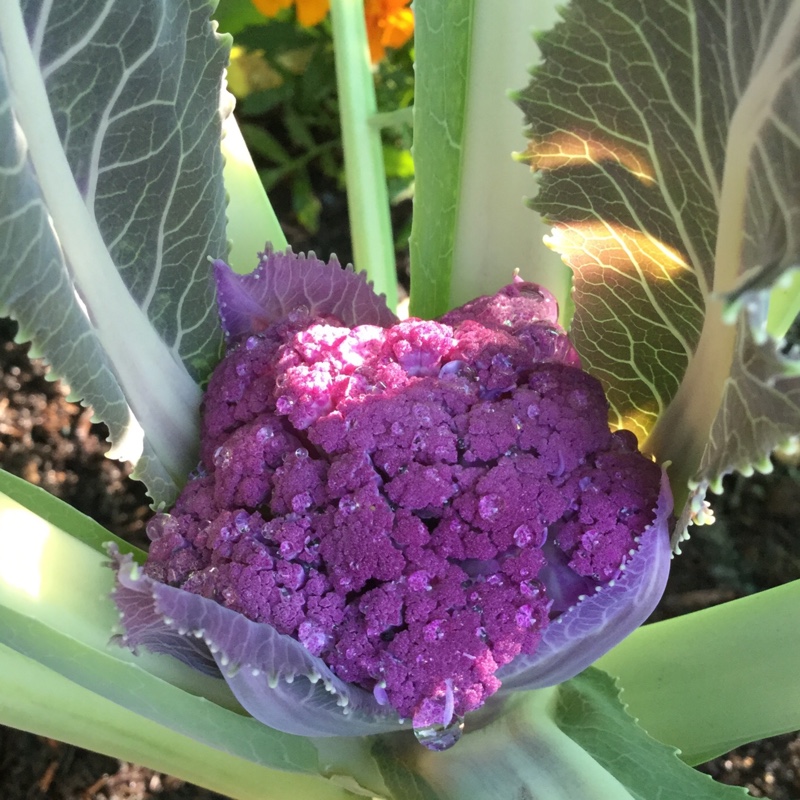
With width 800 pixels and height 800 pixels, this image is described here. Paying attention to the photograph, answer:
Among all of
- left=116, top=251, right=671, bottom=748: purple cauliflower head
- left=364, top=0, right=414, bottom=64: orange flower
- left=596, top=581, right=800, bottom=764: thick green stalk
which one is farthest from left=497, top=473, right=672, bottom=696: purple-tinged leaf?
left=364, top=0, right=414, bottom=64: orange flower

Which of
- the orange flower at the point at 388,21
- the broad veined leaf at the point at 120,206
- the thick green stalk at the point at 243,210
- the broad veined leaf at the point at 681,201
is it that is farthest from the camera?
the orange flower at the point at 388,21

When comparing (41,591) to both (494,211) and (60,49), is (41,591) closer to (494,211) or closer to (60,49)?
(60,49)

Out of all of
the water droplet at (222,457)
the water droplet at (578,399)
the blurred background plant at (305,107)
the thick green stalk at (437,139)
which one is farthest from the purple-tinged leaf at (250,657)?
the blurred background plant at (305,107)

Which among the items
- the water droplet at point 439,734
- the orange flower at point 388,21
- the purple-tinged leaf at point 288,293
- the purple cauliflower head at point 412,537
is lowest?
the water droplet at point 439,734

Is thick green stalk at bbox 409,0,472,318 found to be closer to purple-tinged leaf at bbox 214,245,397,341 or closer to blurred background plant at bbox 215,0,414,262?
purple-tinged leaf at bbox 214,245,397,341

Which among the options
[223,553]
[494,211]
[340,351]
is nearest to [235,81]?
[494,211]

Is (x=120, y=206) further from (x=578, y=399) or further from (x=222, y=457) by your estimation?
(x=578, y=399)

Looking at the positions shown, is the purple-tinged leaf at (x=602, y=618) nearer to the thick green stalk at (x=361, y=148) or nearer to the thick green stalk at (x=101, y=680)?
the thick green stalk at (x=101, y=680)
